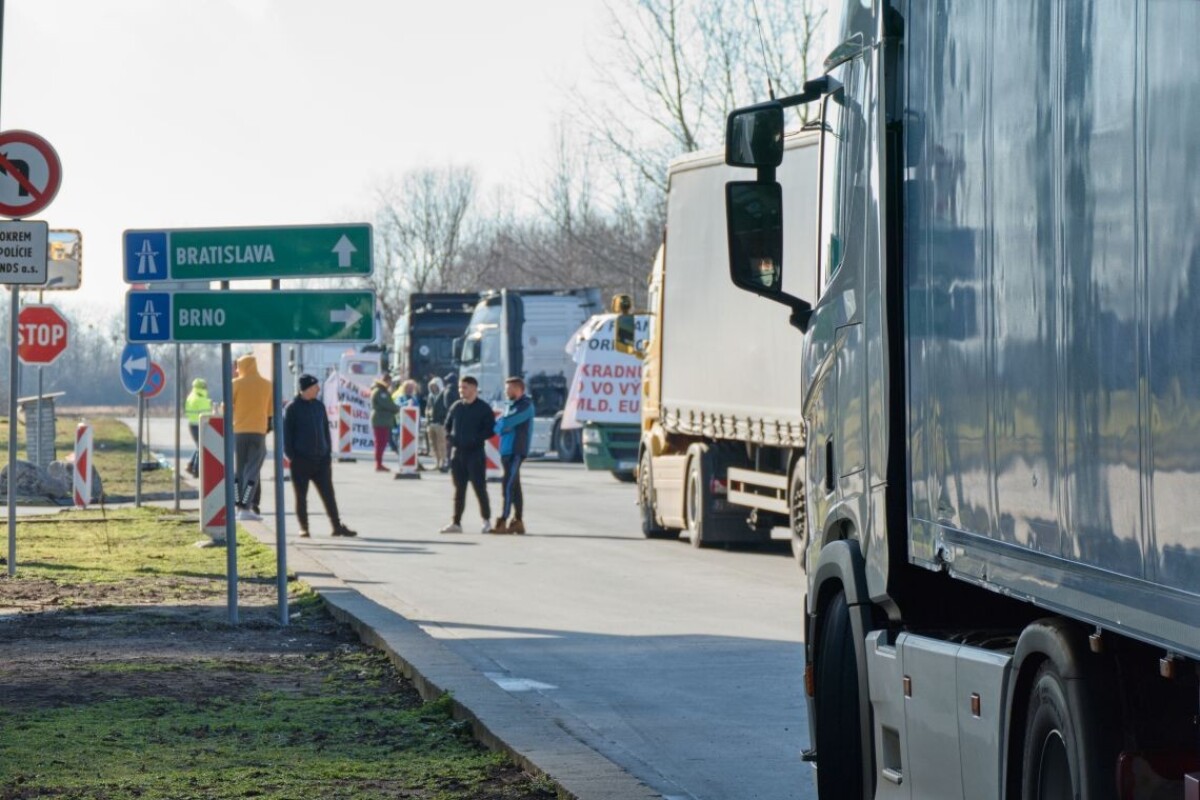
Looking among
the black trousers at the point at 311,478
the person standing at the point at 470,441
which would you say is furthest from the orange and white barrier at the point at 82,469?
the person standing at the point at 470,441

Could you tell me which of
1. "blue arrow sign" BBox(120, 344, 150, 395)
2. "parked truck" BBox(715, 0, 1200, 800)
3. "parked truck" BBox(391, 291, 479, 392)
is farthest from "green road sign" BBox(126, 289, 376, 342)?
"parked truck" BBox(391, 291, 479, 392)

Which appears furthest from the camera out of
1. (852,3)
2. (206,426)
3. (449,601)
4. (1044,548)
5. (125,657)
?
(206,426)

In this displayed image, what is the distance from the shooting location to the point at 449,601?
14.9 m

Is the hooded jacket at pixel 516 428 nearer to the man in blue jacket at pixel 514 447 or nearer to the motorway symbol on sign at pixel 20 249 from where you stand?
the man in blue jacket at pixel 514 447

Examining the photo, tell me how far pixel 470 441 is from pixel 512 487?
72cm

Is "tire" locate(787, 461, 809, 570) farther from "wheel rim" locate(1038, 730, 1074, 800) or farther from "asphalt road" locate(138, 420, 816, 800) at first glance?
"wheel rim" locate(1038, 730, 1074, 800)

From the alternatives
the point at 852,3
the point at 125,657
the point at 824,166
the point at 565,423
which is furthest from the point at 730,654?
the point at 565,423

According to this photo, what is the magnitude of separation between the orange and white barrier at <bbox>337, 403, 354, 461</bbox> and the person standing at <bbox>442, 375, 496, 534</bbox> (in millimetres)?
22822

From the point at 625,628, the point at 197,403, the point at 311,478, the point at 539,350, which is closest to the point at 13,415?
the point at 311,478

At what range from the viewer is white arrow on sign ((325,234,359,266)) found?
1262cm

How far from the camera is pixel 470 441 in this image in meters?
22.5

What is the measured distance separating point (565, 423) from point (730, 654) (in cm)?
2333

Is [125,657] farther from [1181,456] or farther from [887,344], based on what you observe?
[1181,456]

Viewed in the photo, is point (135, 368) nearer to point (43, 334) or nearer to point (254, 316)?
point (43, 334)
